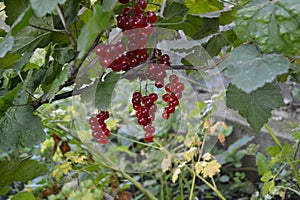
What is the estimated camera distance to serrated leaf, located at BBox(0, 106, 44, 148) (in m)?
0.61

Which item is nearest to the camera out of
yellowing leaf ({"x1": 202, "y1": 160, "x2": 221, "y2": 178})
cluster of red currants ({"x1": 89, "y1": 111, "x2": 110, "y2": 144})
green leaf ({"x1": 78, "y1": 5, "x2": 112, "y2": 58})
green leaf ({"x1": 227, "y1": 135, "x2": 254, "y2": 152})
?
green leaf ({"x1": 78, "y1": 5, "x2": 112, "y2": 58})

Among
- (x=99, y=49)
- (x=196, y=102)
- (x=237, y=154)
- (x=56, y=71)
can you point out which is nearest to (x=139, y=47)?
(x=99, y=49)

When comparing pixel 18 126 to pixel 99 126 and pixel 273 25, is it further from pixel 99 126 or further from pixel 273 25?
pixel 273 25

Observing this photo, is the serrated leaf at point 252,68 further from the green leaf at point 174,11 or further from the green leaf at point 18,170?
the green leaf at point 18,170

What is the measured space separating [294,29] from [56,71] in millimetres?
305

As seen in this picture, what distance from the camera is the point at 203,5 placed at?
0.66 m

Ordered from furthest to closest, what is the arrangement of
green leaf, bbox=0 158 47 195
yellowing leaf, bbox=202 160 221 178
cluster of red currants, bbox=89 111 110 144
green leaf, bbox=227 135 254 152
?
green leaf, bbox=227 135 254 152, yellowing leaf, bbox=202 160 221 178, green leaf, bbox=0 158 47 195, cluster of red currants, bbox=89 111 110 144

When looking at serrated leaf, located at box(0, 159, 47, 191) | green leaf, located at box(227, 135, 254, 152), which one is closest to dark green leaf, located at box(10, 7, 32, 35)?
serrated leaf, located at box(0, 159, 47, 191)

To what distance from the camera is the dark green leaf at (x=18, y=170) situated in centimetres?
79

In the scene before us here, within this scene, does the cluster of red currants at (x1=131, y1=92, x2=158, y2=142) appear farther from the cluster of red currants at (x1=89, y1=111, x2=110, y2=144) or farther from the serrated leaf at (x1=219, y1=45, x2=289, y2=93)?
Answer: the serrated leaf at (x1=219, y1=45, x2=289, y2=93)

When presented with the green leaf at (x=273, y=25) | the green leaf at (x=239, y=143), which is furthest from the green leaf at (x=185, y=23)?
the green leaf at (x=239, y=143)

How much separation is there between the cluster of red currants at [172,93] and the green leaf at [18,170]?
0.99 ft

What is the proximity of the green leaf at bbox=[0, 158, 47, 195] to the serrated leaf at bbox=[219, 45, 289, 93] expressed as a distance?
465mm

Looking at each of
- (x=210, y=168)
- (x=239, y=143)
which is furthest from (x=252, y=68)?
(x=239, y=143)
